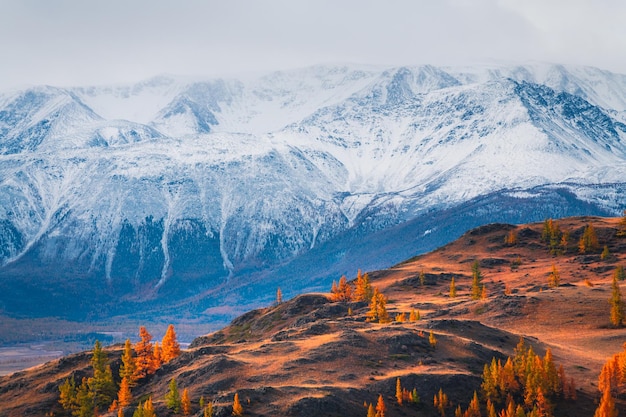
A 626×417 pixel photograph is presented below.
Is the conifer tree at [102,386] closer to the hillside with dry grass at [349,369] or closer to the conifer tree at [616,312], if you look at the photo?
the hillside with dry grass at [349,369]

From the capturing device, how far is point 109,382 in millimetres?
176750

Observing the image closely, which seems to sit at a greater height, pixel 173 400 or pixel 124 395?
pixel 173 400

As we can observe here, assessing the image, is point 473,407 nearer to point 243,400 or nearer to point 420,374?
point 420,374

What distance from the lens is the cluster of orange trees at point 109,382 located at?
169125mm

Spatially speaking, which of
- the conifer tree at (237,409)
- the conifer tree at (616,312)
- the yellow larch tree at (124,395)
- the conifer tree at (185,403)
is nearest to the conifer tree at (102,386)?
the yellow larch tree at (124,395)

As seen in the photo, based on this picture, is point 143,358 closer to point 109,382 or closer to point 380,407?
point 109,382

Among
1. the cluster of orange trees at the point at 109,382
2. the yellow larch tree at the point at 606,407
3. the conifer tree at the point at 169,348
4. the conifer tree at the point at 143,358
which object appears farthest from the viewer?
the conifer tree at the point at 169,348

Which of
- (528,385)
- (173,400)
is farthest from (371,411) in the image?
(173,400)

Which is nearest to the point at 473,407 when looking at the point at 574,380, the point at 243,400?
the point at 574,380

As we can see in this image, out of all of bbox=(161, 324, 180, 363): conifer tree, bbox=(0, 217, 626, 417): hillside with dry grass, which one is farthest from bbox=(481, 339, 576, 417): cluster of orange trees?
bbox=(161, 324, 180, 363): conifer tree

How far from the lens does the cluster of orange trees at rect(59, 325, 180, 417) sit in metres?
169

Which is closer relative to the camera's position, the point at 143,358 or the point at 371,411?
the point at 371,411

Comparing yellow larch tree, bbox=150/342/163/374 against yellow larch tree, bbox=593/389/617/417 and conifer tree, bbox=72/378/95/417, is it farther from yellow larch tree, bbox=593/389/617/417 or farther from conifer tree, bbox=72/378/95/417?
yellow larch tree, bbox=593/389/617/417

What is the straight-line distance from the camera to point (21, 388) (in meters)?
193
